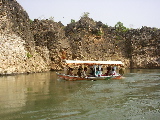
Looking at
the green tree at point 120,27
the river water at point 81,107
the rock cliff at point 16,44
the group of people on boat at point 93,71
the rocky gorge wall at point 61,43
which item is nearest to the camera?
the river water at point 81,107

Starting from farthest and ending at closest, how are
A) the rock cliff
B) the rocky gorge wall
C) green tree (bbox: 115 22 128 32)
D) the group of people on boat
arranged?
green tree (bbox: 115 22 128 32) → the rocky gorge wall → the rock cliff → the group of people on boat

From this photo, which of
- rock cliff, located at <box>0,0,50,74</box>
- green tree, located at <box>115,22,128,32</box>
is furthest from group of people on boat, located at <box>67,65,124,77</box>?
green tree, located at <box>115,22,128,32</box>

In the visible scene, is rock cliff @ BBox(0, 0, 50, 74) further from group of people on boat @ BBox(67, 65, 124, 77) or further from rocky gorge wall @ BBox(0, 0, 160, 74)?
group of people on boat @ BBox(67, 65, 124, 77)

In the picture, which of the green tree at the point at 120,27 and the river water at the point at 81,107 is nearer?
the river water at the point at 81,107

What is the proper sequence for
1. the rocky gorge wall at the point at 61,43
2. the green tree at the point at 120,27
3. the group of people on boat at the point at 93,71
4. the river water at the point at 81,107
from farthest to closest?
the green tree at the point at 120,27 < the rocky gorge wall at the point at 61,43 < the group of people on boat at the point at 93,71 < the river water at the point at 81,107

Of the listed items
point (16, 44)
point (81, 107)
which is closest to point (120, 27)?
point (16, 44)

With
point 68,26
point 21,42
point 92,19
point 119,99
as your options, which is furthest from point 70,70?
point 92,19

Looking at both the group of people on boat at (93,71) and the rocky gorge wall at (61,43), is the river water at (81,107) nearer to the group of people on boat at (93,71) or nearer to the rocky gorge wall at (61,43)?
the group of people on boat at (93,71)

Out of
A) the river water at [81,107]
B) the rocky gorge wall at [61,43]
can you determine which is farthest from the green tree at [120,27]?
the river water at [81,107]

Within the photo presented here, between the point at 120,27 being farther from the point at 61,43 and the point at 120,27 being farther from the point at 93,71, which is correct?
the point at 93,71

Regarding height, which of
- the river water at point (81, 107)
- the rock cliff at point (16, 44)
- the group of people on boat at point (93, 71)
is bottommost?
the river water at point (81, 107)

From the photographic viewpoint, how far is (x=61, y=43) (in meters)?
58.4

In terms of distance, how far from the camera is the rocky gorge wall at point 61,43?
43.0m

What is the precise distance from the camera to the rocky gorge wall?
141ft
